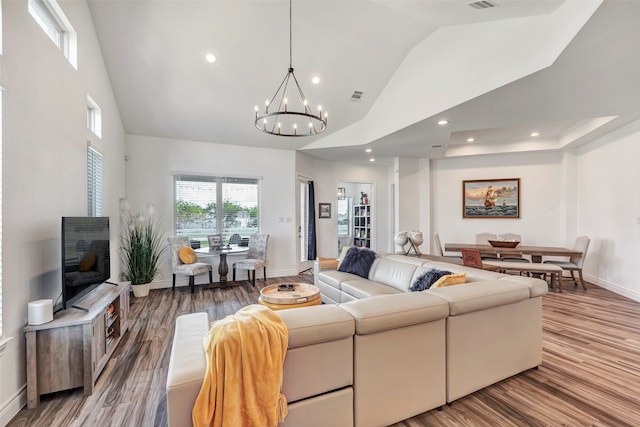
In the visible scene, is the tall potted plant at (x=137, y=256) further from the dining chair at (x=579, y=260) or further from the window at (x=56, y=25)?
the dining chair at (x=579, y=260)

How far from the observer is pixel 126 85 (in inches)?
162

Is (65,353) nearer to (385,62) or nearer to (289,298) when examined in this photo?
(289,298)

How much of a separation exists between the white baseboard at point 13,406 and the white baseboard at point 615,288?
7351 millimetres

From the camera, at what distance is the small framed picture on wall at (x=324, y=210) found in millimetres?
7044

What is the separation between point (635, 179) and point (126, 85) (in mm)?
7896

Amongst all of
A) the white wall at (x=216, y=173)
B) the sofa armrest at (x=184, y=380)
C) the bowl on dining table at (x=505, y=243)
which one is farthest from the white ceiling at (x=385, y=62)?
the sofa armrest at (x=184, y=380)

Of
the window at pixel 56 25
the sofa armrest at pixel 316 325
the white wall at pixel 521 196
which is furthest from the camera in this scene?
the white wall at pixel 521 196

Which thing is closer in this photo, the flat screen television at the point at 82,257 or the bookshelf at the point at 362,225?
the flat screen television at the point at 82,257

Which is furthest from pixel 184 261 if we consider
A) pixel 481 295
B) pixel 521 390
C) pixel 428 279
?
pixel 521 390

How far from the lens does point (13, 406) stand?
1.91 metres

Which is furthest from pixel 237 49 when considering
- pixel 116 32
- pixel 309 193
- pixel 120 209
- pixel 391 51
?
pixel 309 193

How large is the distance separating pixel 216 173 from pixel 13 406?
4292 millimetres

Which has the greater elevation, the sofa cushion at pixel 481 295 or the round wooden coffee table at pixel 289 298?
the sofa cushion at pixel 481 295

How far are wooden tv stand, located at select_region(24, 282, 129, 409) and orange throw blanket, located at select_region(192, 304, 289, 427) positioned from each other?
1538 millimetres
